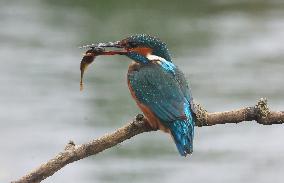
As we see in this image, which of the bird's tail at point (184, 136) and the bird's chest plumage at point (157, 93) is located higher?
the bird's chest plumage at point (157, 93)

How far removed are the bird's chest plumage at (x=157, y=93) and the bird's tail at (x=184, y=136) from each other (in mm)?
28

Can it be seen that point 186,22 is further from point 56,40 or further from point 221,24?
point 56,40

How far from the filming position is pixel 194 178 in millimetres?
6918

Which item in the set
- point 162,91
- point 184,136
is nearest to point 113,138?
point 184,136

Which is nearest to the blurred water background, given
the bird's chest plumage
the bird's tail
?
the bird's chest plumage

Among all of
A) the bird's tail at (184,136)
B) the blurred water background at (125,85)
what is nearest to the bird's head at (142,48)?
the bird's tail at (184,136)

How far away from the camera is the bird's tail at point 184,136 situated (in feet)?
9.61

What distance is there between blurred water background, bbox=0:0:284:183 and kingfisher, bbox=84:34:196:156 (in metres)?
3.66

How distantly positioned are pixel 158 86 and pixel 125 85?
18.0ft

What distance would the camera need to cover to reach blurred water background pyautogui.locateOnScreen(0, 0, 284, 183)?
7.14 meters

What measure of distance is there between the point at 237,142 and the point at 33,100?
1.93m

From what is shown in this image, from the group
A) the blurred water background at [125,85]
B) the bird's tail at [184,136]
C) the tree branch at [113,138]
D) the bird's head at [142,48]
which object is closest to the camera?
the tree branch at [113,138]

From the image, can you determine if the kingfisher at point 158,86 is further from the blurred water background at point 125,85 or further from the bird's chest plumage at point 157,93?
the blurred water background at point 125,85

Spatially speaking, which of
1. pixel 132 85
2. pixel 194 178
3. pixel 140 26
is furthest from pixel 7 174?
pixel 140 26
